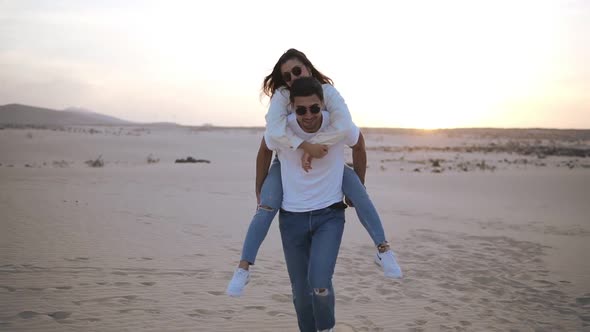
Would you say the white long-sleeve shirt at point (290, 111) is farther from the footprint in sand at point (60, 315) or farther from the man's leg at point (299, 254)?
the footprint in sand at point (60, 315)

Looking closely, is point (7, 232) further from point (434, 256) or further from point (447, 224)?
point (447, 224)

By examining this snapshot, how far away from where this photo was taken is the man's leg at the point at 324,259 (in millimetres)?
3459

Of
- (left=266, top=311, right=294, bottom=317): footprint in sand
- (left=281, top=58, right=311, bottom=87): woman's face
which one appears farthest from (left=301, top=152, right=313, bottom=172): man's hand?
(left=266, top=311, right=294, bottom=317): footprint in sand

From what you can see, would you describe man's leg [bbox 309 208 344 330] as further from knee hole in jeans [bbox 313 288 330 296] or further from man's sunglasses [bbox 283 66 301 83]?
man's sunglasses [bbox 283 66 301 83]

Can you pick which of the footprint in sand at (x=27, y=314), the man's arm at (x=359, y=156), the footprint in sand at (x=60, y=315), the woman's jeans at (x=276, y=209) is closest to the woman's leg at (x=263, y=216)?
the woman's jeans at (x=276, y=209)

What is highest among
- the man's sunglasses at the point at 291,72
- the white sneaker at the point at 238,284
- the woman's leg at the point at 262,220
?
the man's sunglasses at the point at 291,72

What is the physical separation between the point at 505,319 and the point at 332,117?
360cm

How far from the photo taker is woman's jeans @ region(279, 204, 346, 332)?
3475 millimetres

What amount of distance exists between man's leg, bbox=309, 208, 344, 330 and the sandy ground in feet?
6.08

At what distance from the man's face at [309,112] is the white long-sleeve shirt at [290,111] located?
0.26 ft

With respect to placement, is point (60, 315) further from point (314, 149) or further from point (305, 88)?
point (305, 88)

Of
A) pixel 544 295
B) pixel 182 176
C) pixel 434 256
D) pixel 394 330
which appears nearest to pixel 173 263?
pixel 394 330

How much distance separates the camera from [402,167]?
25.9m

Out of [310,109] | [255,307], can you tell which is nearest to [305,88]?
[310,109]
